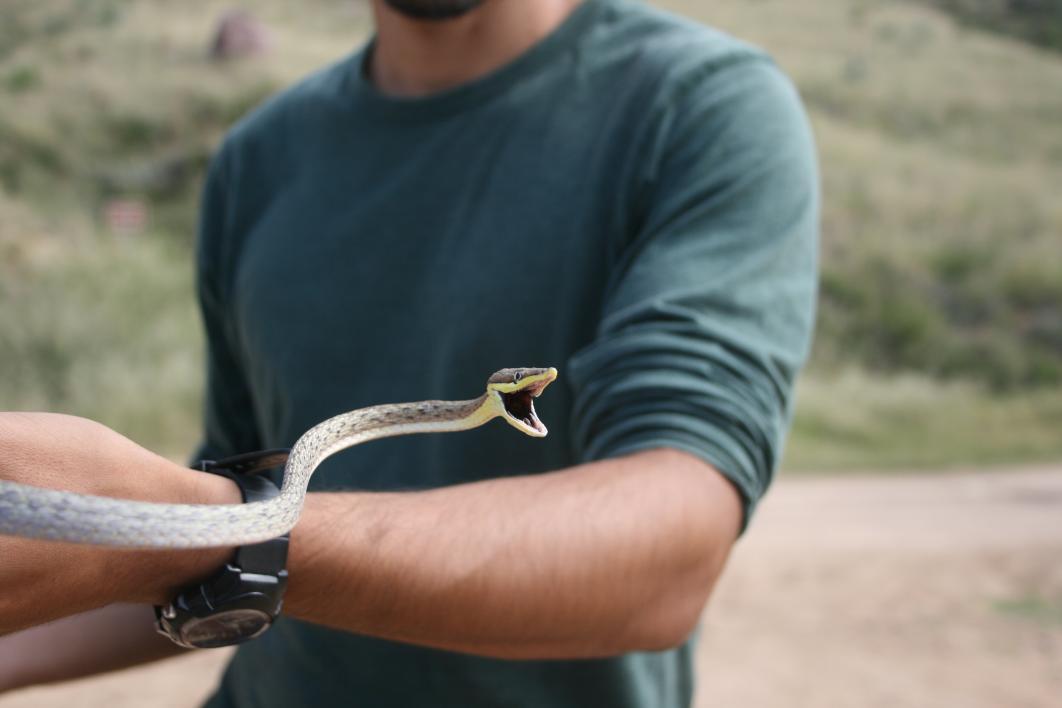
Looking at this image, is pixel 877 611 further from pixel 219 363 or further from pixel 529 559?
pixel 529 559

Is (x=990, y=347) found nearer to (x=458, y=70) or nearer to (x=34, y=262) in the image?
(x=34, y=262)

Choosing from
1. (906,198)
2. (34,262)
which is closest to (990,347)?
(906,198)

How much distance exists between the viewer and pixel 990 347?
68.0 ft

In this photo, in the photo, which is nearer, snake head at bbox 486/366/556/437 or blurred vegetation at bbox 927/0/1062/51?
snake head at bbox 486/366/556/437

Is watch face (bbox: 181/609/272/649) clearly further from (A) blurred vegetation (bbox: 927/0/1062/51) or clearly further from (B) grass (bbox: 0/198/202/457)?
(A) blurred vegetation (bbox: 927/0/1062/51)

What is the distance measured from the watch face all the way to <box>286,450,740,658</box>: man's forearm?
0.09 metres

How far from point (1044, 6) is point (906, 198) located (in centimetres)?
702

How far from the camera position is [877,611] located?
9.25 m

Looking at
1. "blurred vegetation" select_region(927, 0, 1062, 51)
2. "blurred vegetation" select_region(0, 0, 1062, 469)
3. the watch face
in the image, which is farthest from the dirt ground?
"blurred vegetation" select_region(927, 0, 1062, 51)

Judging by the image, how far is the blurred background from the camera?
884cm

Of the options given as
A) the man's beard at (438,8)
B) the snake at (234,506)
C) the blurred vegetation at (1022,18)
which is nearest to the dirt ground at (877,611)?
the man's beard at (438,8)

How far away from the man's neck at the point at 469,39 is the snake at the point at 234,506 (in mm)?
1394

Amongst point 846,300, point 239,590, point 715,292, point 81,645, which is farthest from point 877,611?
point 846,300

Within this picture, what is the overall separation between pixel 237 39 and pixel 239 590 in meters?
25.0
